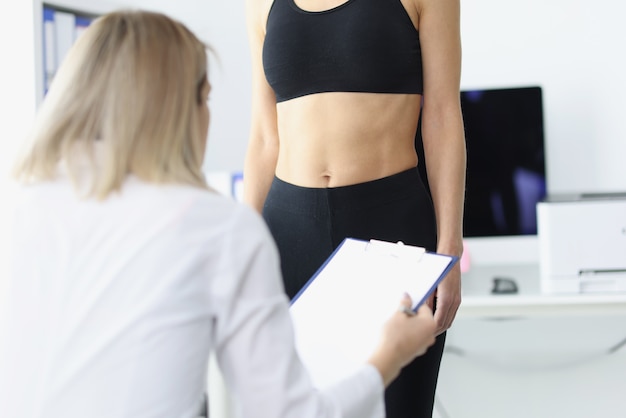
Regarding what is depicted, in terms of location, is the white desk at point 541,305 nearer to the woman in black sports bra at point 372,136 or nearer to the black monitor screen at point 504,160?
the black monitor screen at point 504,160

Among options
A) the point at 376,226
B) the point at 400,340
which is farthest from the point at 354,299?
the point at 376,226

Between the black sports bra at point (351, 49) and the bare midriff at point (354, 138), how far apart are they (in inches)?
0.8

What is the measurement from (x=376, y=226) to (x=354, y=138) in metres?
0.15

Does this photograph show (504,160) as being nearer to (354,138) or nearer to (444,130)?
(444,130)

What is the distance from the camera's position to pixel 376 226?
1263 mm

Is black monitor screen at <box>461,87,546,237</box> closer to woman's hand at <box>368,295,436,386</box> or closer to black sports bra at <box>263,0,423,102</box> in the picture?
black sports bra at <box>263,0,423,102</box>

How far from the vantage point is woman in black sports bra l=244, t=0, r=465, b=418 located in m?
1.26

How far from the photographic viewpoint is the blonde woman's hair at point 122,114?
0.80m

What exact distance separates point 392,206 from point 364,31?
0.29 m

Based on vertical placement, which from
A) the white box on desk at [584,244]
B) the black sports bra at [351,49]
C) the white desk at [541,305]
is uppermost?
the black sports bra at [351,49]

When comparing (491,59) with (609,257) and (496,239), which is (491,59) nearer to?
(496,239)

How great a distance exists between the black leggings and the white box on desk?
1419 mm

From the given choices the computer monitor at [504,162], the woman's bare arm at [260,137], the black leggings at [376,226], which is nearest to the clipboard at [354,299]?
the black leggings at [376,226]

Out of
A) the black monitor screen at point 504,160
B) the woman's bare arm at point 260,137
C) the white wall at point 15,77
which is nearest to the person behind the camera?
the woman's bare arm at point 260,137
